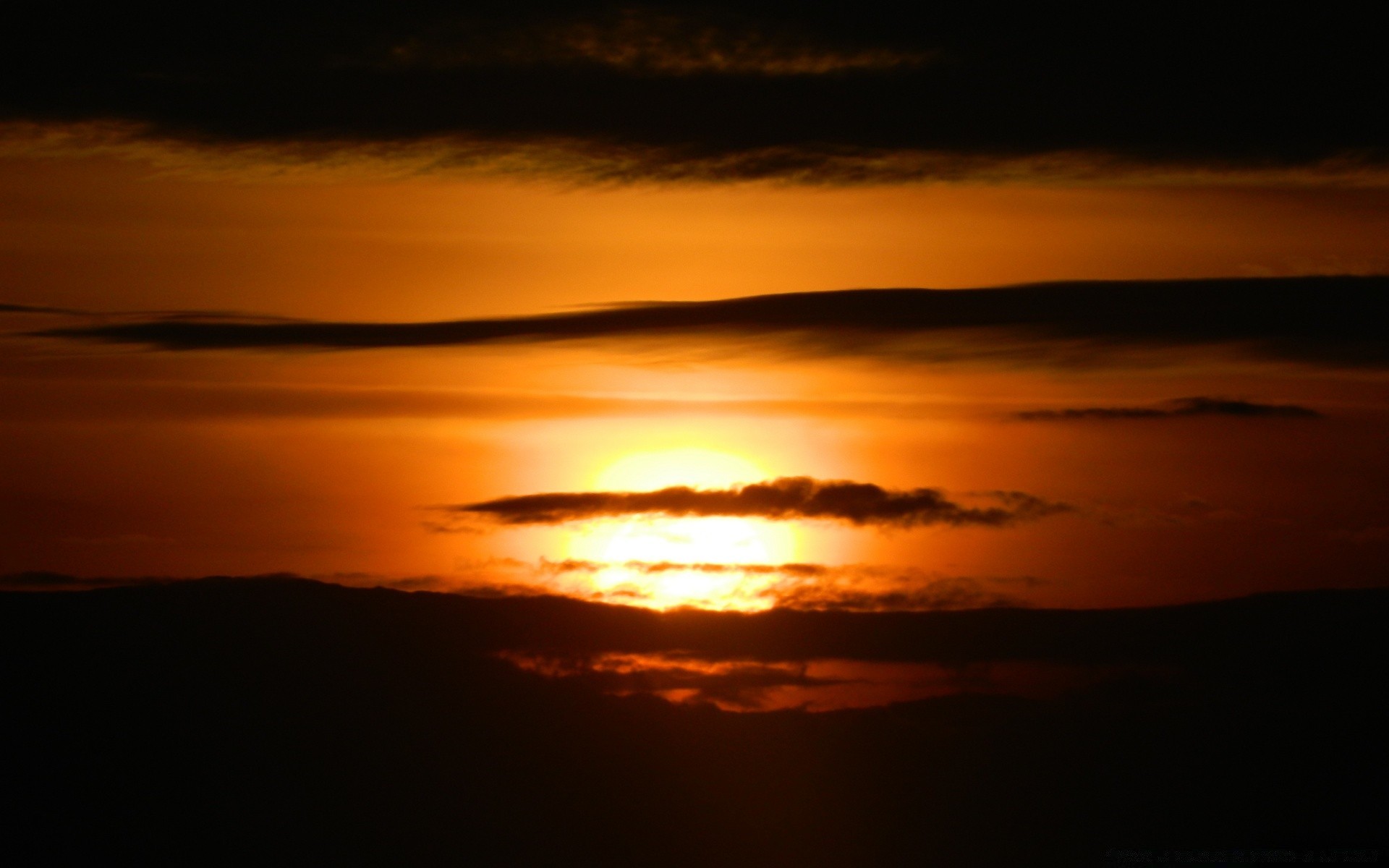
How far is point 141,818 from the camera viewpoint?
152m

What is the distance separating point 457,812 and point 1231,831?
3947 inches

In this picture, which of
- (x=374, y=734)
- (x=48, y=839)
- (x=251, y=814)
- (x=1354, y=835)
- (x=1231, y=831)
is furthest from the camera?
(x=374, y=734)

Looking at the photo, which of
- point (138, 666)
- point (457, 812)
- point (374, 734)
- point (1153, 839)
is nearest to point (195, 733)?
point (138, 666)

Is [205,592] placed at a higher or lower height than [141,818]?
higher

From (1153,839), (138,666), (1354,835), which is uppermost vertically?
(138,666)

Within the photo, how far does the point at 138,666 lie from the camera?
6609 inches

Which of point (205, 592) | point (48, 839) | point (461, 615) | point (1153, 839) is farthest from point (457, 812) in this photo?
point (1153, 839)

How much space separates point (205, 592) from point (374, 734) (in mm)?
31484

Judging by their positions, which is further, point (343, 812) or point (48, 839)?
point (343, 812)

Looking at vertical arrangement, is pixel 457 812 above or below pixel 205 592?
below

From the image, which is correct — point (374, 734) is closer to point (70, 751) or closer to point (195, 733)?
point (195, 733)

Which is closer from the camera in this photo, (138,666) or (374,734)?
(138,666)

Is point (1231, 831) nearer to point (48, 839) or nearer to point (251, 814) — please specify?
point (251, 814)

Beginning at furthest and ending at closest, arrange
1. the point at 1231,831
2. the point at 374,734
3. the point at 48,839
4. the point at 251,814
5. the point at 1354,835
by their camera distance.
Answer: the point at 374,734, the point at 1231,831, the point at 251,814, the point at 1354,835, the point at 48,839
